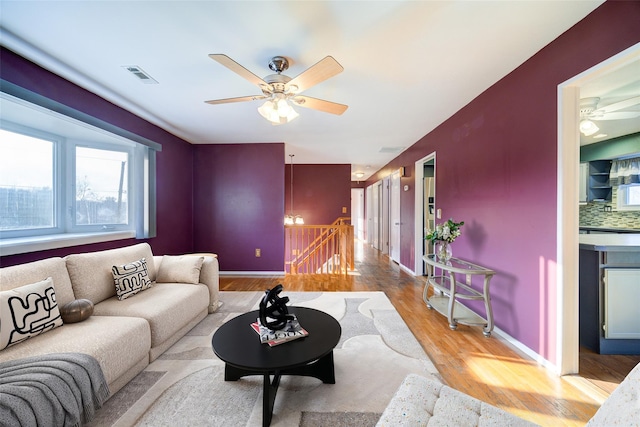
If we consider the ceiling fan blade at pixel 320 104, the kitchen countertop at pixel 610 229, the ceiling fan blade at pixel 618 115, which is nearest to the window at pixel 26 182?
the ceiling fan blade at pixel 320 104

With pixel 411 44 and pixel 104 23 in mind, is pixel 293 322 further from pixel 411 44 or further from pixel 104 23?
pixel 104 23

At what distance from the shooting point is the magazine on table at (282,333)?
1.50 meters

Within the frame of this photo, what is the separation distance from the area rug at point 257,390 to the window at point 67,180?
157cm

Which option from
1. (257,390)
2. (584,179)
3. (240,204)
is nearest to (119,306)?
(257,390)

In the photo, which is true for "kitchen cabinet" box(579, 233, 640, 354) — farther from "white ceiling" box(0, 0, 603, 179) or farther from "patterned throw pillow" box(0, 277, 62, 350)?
"patterned throw pillow" box(0, 277, 62, 350)

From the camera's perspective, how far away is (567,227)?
5.61 ft

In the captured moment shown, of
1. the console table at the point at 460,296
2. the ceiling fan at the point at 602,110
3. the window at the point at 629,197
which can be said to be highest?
the ceiling fan at the point at 602,110

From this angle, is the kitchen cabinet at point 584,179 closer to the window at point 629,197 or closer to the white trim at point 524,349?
the window at point 629,197

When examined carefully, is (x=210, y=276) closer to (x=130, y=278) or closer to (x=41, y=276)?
(x=130, y=278)

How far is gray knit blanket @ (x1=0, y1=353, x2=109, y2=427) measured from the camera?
1036 millimetres

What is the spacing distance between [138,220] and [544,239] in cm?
445

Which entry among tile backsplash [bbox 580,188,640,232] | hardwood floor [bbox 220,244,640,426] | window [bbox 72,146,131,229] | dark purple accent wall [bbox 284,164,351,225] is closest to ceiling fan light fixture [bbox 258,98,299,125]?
hardwood floor [bbox 220,244,640,426]

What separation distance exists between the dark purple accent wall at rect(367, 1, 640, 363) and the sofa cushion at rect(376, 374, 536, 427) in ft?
4.55

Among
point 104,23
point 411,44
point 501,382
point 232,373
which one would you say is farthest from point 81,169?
point 501,382
